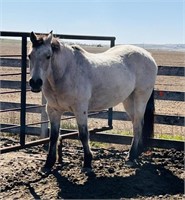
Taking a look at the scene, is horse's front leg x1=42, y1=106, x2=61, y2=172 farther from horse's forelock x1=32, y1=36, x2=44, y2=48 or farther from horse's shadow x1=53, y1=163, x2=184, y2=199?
horse's forelock x1=32, y1=36, x2=44, y2=48

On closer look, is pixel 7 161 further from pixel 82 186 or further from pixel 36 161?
pixel 82 186

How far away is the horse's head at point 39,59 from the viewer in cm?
464

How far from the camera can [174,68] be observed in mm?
7285

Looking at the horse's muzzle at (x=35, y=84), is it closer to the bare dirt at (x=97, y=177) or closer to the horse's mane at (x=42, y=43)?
the horse's mane at (x=42, y=43)

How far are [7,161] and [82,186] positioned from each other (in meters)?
1.47

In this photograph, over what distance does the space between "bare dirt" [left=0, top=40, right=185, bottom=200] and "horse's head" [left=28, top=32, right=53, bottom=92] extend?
117 centimetres

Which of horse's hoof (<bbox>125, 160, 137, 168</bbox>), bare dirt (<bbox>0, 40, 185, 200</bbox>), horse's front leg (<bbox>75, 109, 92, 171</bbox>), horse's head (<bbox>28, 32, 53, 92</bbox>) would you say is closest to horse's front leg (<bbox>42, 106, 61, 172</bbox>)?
bare dirt (<bbox>0, 40, 185, 200</bbox>)

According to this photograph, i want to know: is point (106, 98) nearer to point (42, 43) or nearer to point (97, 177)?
point (97, 177)

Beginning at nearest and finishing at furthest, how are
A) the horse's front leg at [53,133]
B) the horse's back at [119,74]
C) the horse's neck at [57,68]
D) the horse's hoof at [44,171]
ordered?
the horse's neck at [57,68]
the horse's hoof at [44,171]
the horse's front leg at [53,133]
the horse's back at [119,74]

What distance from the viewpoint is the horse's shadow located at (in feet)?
15.1

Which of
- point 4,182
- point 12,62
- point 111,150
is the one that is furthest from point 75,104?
point 12,62

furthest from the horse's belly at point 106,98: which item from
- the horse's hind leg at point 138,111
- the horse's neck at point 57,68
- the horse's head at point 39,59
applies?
the horse's head at point 39,59

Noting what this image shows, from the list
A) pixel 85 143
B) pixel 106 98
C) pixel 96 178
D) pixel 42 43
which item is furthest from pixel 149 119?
pixel 42 43

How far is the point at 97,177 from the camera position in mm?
5172
